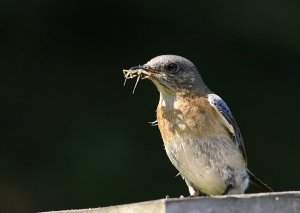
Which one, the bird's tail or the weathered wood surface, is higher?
the weathered wood surface

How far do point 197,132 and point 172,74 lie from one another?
48 centimetres

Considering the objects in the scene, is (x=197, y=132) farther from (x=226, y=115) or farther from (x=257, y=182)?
(x=257, y=182)

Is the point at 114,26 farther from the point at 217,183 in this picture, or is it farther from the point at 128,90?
the point at 217,183

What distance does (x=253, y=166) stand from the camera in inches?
372

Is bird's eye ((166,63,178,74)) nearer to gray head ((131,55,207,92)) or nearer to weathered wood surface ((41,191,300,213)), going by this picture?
gray head ((131,55,207,92))

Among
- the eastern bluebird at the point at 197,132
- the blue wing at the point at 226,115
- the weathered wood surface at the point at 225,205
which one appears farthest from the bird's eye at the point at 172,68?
the weathered wood surface at the point at 225,205

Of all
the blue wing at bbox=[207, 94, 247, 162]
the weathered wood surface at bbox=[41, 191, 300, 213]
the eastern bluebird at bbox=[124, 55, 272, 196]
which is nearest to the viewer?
the weathered wood surface at bbox=[41, 191, 300, 213]

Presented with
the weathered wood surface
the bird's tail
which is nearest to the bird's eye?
the bird's tail

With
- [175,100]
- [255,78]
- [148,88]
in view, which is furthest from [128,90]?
[175,100]

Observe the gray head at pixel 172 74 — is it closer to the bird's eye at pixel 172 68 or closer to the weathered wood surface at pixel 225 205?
the bird's eye at pixel 172 68

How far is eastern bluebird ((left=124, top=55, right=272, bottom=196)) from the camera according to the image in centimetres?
564

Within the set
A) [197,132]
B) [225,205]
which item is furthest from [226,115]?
[225,205]

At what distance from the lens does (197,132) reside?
5.64m

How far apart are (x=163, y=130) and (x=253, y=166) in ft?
12.3
